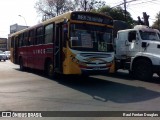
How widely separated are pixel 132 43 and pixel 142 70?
1613 millimetres

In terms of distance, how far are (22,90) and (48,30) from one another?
4739 millimetres

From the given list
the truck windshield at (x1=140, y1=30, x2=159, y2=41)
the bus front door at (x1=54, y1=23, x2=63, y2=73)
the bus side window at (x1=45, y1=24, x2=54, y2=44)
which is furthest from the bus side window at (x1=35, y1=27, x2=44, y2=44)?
the truck windshield at (x1=140, y1=30, x2=159, y2=41)

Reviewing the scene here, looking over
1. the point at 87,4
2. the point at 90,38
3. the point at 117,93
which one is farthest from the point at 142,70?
the point at 87,4

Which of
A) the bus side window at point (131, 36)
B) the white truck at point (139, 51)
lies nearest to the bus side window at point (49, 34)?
the white truck at point (139, 51)

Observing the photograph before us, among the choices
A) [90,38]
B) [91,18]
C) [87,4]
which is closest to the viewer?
[90,38]

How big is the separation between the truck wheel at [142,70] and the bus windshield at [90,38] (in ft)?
6.25

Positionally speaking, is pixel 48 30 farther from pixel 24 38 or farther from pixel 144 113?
pixel 144 113

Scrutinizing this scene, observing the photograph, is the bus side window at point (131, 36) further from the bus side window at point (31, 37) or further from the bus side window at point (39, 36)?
the bus side window at point (31, 37)

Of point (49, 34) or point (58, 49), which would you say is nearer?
point (58, 49)

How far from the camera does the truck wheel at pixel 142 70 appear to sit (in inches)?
553

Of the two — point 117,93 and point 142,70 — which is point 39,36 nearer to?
point 142,70

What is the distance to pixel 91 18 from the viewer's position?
13.4m

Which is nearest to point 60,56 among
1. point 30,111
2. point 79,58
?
point 79,58

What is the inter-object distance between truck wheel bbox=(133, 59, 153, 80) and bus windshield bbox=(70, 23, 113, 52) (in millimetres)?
1904
